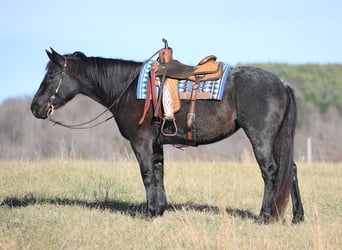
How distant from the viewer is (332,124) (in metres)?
47.9

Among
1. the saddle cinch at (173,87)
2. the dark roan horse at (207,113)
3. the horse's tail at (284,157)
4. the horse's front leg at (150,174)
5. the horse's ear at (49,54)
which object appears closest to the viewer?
the horse's tail at (284,157)

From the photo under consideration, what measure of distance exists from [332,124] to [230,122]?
42.7m

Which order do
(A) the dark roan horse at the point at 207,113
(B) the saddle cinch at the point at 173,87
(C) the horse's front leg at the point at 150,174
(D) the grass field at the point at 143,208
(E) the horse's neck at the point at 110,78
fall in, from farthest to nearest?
(E) the horse's neck at the point at 110,78
(C) the horse's front leg at the point at 150,174
(B) the saddle cinch at the point at 173,87
(A) the dark roan horse at the point at 207,113
(D) the grass field at the point at 143,208

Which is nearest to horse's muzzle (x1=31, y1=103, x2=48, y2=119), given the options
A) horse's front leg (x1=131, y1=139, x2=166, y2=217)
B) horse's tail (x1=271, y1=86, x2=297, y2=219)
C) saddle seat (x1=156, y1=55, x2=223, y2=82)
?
horse's front leg (x1=131, y1=139, x2=166, y2=217)

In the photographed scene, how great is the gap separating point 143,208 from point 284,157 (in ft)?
8.32

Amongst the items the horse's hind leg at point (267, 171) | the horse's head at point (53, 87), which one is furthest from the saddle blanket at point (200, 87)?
the horse's head at point (53, 87)

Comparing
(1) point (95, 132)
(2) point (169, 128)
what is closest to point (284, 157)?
(2) point (169, 128)

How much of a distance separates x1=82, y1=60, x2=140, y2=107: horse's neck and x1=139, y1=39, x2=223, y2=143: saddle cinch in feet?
1.62

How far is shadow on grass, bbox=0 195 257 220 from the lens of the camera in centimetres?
817

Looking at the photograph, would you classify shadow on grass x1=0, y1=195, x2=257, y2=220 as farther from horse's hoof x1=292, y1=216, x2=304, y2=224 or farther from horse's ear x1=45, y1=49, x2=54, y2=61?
horse's ear x1=45, y1=49, x2=54, y2=61

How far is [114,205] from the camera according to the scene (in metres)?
8.77

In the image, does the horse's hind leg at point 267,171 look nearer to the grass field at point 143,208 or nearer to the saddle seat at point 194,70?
the grass field at point 143,208

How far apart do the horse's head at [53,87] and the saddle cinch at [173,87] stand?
1304 millimetres

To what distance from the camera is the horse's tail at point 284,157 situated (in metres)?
7.08
